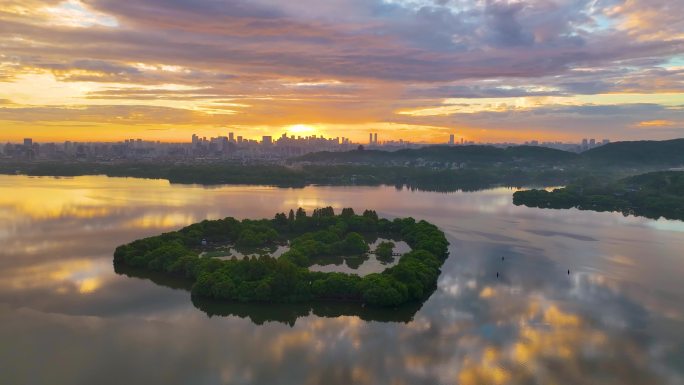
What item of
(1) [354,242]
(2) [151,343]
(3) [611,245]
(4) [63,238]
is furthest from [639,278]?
(4) [63,238]

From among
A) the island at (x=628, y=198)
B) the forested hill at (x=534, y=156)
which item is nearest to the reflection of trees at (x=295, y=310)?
the island at (x=628, y=198)

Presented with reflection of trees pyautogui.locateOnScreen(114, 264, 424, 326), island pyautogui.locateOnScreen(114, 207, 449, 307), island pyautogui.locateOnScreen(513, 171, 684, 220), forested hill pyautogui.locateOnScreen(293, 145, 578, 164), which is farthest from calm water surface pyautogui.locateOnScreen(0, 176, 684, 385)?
forested hill pyautogui.locateOnScreen(293, 145, 578, 164)

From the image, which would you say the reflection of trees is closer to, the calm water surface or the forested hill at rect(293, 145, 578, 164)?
the calm water surface

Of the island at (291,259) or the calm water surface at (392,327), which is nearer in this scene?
the calm water surface at (392,327)

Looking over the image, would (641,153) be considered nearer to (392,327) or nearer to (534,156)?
(534,156)

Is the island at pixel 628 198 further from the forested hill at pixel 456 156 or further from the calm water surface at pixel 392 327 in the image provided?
the forested hill at pixel 456 156

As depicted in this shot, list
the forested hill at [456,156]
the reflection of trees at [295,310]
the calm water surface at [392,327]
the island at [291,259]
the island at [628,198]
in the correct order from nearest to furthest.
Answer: the calm water surface at [392,327], the reflection of trees at [295,310], the island at [291,259], the island at [628,198], the forested hill at [456,156]

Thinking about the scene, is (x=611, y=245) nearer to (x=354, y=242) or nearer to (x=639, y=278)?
(x=639, y=278)

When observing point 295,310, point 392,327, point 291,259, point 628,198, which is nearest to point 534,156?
point 628,198
